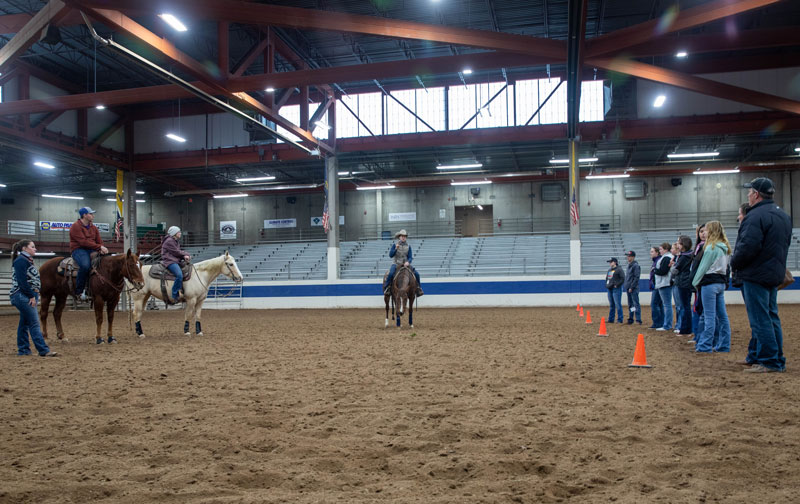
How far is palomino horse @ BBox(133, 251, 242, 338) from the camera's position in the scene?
12.0 m

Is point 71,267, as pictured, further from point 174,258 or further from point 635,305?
point 635,305

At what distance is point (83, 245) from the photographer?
34.5 feet

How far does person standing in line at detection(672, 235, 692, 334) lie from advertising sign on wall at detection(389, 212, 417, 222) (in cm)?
2535

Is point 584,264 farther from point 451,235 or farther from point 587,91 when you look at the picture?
point 451,235

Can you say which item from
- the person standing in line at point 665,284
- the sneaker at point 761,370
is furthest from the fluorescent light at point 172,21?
the sneaker at point 761,370

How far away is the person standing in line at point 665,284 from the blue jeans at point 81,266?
1163 centimetres

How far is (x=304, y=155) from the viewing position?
86.5 feet

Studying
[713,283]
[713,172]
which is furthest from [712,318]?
[713,172]

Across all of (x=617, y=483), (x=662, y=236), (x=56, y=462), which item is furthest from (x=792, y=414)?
(x=662, y=236)

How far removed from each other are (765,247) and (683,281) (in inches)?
142

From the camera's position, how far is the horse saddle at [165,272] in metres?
11.9

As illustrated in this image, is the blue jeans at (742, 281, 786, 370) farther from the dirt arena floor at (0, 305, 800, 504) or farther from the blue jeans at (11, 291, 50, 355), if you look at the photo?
the blue jeans at (11, 291, 50, 355)

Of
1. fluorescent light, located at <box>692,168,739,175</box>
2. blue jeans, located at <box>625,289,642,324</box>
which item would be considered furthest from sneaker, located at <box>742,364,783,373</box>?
fluorescent light, located at <box>692,168,739,175</box>

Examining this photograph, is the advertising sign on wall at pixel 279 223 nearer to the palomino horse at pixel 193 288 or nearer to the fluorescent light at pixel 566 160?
the fluorescent light at pixel 566 160
